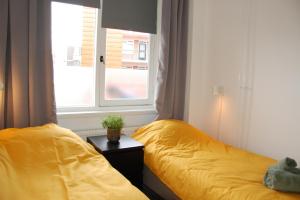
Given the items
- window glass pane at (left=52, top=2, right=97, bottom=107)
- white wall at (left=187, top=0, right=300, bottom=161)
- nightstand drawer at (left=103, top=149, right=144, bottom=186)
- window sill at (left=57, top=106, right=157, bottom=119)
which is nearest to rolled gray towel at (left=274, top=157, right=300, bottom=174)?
Answer: white wall at (left=187, top=0, right=300, bottom=161)

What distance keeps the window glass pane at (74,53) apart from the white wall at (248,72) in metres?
1.18

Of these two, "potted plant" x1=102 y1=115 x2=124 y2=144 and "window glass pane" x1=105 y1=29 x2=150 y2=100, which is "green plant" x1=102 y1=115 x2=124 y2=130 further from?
"window glass pane" x1=105 y1=29 x2=150 y2=100

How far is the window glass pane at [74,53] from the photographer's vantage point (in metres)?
2.70

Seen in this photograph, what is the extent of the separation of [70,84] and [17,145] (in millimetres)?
957

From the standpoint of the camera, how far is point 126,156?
247 centimetres

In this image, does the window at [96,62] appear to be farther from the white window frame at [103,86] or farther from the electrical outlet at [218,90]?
the electrical outlet at [218,90]

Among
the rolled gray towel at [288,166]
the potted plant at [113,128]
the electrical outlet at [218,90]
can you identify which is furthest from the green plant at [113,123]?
the rolled gray towel at [288,166]

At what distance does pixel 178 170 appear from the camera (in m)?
2.21

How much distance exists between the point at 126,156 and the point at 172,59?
1.23 meters

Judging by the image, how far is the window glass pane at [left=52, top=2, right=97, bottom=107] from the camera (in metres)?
2.70

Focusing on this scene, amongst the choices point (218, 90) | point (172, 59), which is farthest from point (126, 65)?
point (218, 90)

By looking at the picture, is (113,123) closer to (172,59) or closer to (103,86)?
(103,86)

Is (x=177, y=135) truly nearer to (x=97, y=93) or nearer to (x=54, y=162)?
(x=97, y=93)

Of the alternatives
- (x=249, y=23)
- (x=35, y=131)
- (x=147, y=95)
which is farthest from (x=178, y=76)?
(x=35, y=131)
